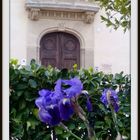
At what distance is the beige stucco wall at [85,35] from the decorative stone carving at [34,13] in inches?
0.5

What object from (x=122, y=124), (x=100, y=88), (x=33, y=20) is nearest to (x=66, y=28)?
(x=33, y=20)

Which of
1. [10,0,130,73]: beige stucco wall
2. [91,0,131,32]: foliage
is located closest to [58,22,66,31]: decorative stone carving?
[10,0,130,73]: beige stucco wall

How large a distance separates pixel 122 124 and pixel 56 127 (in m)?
0.20

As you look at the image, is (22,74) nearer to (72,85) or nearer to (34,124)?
(34,124)

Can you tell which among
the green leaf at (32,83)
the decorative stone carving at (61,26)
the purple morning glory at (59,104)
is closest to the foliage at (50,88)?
the green leaf at (32,83)

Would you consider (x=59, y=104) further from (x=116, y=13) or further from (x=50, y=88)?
(x=116, y=13)

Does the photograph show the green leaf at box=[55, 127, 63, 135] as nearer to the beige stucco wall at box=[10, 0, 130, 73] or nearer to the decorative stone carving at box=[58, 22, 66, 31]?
the beige stucco wall at box=[10, 0, 130, 73]

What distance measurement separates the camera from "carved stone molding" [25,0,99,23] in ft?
3.19

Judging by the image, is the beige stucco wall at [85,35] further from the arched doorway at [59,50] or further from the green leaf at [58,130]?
the green leaf at [58,130]

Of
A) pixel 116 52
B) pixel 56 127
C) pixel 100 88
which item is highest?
pixel 116 52

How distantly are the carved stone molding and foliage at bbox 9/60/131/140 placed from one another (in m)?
0.15

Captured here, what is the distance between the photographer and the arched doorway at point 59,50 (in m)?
1.01
